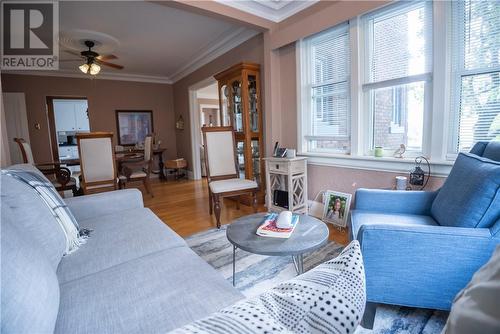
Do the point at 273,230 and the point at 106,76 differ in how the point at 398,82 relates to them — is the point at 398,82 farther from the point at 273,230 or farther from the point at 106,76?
the point at 106,76

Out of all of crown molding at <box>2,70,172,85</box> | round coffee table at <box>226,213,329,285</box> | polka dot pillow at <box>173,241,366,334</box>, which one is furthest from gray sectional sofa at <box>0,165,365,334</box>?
crown molding at <box>2,70,172,85</box>

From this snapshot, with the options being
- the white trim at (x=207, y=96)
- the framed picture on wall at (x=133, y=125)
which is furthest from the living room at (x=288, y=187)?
the white trim at (x=207, y=96)

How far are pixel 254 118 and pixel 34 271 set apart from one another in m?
3.11

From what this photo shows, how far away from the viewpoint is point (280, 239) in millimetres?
1367

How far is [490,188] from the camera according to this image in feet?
3.90

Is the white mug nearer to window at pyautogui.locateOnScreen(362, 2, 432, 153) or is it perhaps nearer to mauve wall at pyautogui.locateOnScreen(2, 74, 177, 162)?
window at pyautogui.locateOnScreen(362, 2, 432, 153)

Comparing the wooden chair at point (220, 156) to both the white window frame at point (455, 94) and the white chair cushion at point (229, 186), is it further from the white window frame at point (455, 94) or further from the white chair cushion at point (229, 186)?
the white window frame at point (455, 94)

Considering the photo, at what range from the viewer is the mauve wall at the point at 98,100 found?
5098 millimetres

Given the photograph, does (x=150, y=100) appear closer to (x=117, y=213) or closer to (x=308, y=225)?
(x=117, y=213)

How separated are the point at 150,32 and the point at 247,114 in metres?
1.88

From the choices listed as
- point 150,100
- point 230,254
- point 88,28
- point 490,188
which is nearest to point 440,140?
point 490,188

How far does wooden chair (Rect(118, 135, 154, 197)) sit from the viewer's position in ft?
14.1

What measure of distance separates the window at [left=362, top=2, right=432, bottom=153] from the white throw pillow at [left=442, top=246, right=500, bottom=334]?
213 centimetres

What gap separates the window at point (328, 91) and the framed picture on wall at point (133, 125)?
4.70 m
